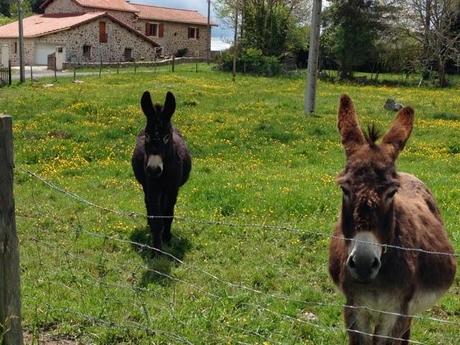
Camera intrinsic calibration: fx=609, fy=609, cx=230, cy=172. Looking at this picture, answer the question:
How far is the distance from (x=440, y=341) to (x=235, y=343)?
1.97m

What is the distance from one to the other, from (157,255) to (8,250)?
157 inches

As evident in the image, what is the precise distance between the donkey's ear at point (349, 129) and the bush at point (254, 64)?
43361mm

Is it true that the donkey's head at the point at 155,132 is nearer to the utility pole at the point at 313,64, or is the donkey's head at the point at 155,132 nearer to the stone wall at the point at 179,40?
the utility pole at the point at 313,64

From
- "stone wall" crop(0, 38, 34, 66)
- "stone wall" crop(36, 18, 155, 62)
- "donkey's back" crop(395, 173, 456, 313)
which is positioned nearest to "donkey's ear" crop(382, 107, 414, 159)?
"donkey's back" crop(395, 173, 456, 313)

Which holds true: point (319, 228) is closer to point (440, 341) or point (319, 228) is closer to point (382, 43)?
point (440, 341)

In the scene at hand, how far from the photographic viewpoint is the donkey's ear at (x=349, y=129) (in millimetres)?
4213

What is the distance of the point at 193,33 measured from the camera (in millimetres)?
74375

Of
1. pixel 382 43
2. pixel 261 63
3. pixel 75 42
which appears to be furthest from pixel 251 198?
pixel 75 42

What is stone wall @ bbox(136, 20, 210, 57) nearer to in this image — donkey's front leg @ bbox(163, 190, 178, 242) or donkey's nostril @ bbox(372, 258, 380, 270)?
donkey's front leg @ bbox(163, 190, 178, 242)

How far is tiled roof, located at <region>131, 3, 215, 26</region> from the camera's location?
70812mm

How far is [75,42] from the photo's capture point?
55.8 m

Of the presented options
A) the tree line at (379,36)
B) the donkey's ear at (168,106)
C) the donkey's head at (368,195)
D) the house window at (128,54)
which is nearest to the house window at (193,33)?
the house window at (128,54)

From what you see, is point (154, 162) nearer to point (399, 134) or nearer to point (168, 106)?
point (168, 106)

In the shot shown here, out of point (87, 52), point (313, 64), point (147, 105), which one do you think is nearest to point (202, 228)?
point (147, 105)
